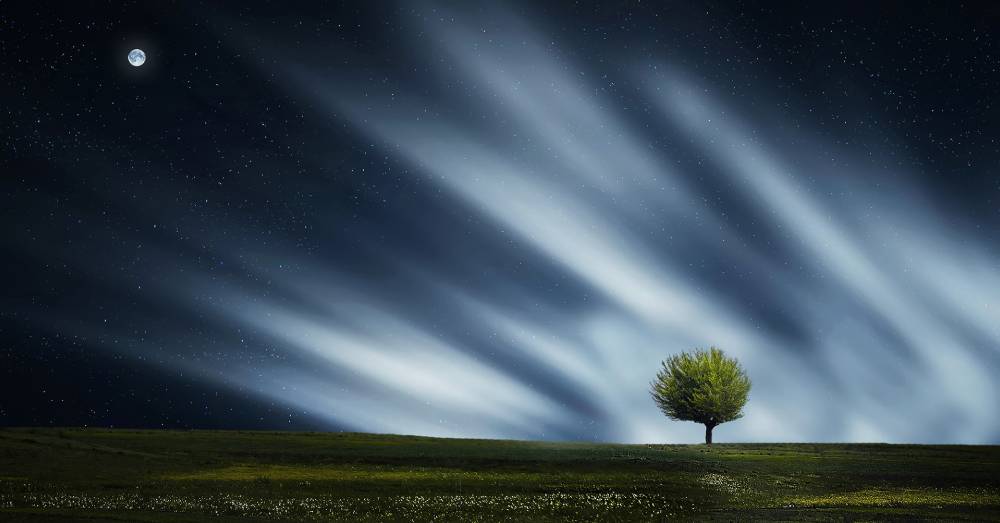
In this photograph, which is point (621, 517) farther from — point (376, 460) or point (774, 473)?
point (376, 460)

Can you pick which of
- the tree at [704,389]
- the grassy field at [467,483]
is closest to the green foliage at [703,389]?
the tree at [704,389]

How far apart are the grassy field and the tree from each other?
28.9m

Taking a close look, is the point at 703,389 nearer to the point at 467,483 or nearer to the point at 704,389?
the point at 704,389

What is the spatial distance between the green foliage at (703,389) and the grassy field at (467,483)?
29006 mm

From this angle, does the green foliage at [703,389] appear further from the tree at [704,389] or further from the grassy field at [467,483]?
the grassy field at [467,483]

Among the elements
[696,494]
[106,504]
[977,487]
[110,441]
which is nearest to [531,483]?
[696,494]

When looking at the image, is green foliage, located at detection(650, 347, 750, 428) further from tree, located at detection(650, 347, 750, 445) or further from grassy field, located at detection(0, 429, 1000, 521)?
grassy field, located at detection(0, 429, 1000, 521)

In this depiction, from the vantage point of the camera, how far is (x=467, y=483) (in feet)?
154

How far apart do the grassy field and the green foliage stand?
29006mm

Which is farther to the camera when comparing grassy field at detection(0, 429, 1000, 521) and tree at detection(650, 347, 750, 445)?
tree at detection(650, 347, 750, 445)

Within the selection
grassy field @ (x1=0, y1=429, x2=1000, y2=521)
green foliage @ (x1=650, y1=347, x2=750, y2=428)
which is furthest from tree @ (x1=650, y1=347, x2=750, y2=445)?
grassy field @ (x1=0, y1=429, x2=1000, y2=521)

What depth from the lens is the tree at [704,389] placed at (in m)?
110

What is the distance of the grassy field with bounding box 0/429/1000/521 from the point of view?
104 feet

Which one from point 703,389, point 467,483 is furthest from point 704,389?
point 467,483
